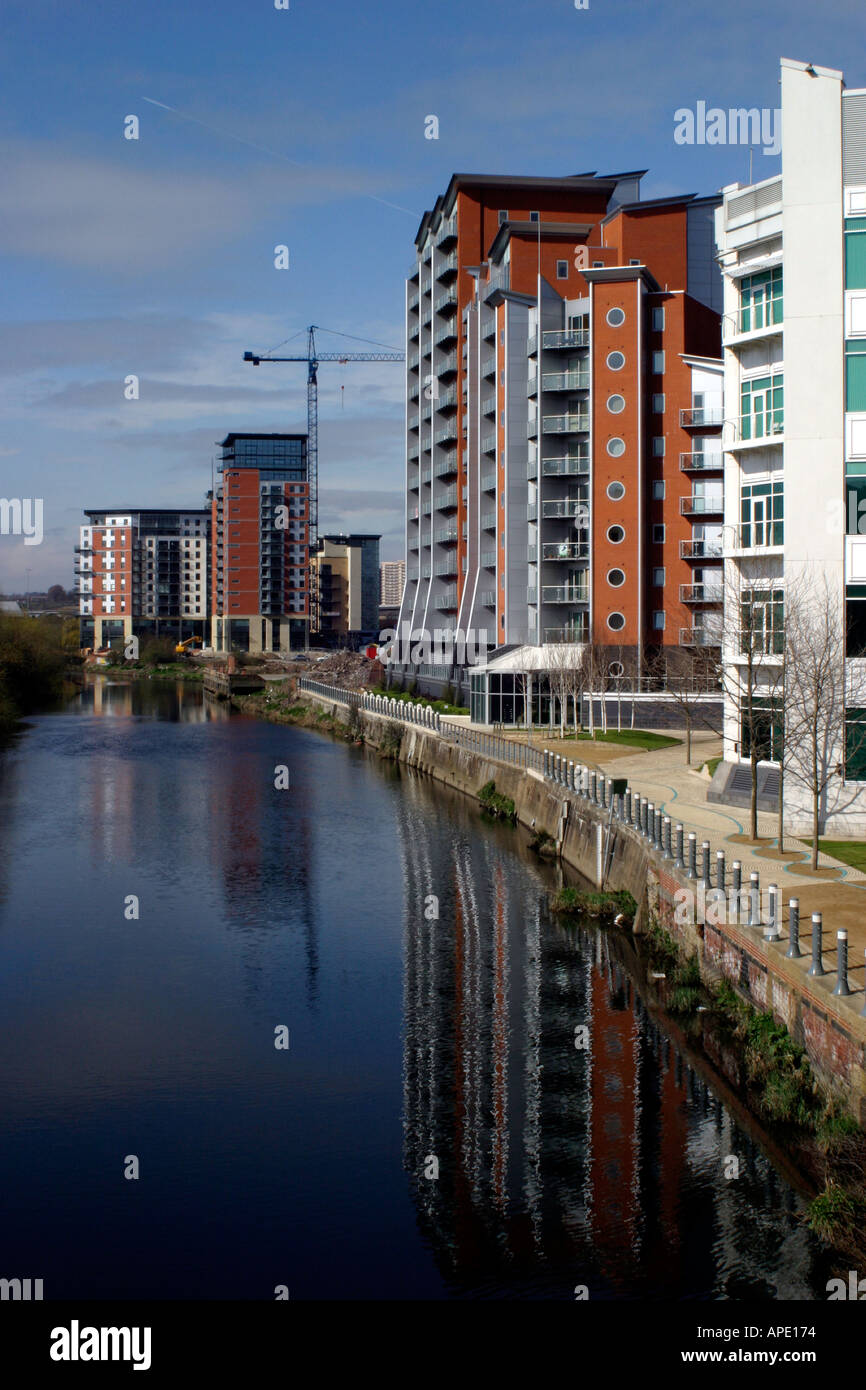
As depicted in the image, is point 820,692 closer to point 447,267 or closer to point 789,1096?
point 789,1096

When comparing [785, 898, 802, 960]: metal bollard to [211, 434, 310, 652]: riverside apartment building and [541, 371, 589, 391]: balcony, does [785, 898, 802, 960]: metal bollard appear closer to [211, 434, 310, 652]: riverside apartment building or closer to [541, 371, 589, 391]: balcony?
[541, 371, 589, 391]: balcony

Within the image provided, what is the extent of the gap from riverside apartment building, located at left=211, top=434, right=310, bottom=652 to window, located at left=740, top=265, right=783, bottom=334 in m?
144

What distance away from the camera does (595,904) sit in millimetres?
30203

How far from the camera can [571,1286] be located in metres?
14.7

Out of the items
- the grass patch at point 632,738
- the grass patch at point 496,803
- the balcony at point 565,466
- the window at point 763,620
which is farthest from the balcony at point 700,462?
the window at point 763,620

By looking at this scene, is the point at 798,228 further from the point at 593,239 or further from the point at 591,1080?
the point at 593,239

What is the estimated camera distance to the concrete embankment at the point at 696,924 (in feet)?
53.3

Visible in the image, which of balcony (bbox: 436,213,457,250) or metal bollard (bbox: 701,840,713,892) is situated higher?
balcony (bbox: 436,213,457,250)

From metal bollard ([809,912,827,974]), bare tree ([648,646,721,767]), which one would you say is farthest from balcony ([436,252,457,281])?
metal bollard ([809,912,827,974])

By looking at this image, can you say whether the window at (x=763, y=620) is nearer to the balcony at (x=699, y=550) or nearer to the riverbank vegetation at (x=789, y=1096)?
the riverbank vegetation at (x=789, y=1096)

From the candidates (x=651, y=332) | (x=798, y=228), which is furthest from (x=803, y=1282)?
(x=651, y=332)

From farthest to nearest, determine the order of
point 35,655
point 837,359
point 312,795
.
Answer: point 35,655
point 312,795
point 837,359

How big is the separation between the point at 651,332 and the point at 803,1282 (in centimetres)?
5367

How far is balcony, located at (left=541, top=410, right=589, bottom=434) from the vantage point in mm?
63969
